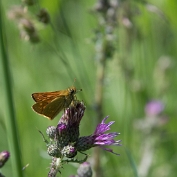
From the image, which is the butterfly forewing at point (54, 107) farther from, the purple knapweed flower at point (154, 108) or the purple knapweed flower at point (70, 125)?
the purple knapweed flower at point (154, 108)

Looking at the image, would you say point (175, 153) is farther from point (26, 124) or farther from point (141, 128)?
point (26, 124)

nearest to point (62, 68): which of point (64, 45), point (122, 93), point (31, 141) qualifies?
point (64, 45)

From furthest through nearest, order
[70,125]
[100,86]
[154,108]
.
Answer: [154,108] → [100,86] → [70,125]

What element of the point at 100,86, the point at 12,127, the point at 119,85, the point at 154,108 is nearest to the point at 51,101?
the point at 12,127

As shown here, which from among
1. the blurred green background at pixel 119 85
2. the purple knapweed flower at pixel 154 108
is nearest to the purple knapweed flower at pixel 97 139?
the blurred green background at pixel 119 85

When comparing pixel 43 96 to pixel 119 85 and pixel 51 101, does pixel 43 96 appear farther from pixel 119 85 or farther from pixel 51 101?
pixel 119 85

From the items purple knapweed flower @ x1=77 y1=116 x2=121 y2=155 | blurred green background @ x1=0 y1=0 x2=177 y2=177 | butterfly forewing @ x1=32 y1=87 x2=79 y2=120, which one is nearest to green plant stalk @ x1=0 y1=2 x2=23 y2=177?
butterfly forewing @ x1=32 y1=87 x2=79 y2=120
